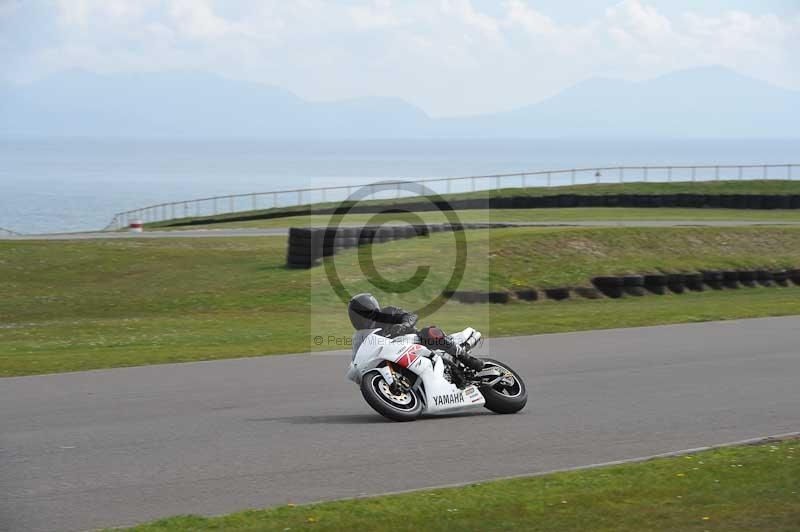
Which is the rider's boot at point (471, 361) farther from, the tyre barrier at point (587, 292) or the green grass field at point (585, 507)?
the tyre barrier at point (587, 292)

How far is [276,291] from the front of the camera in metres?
23.5

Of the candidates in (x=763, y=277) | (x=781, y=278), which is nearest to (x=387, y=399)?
(x=763, y=277)

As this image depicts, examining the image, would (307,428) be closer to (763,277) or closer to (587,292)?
(587,292)

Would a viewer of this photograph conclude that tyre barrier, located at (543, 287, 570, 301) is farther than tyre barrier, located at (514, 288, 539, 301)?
Yes

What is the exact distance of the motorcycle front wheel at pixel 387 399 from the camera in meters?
9.88

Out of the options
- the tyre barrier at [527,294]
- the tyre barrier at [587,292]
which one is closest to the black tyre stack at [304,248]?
the tyre barrier at [527,294]

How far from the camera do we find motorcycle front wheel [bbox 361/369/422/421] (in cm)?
988

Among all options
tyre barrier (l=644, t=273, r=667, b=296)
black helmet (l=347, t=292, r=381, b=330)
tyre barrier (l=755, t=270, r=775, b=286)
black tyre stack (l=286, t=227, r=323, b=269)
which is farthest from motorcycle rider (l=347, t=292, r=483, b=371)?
tyre barrier (l=755, t=270, r=775, b=286)

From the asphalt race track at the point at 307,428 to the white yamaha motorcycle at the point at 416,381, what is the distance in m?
0.17

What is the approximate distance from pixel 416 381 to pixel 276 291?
44.9ft

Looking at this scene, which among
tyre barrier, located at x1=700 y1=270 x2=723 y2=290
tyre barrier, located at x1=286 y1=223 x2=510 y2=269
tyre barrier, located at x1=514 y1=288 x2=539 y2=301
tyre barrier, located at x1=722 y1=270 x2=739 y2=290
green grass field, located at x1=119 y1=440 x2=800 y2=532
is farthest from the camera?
tyre barrier, located at x1=286 y1=223 x2=510 y2=269

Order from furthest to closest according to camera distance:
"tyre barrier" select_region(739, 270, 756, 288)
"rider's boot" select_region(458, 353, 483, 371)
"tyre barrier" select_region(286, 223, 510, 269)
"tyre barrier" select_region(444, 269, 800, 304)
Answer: "tyre barrier" select_region(286, 223, 510, 269) → "tyre barrier" select_region(739, 270, 756, 288) → "tyre barrier" select_region(444, 269, 800, 304) → "rider's boot" select_region(458, 353, 483, 371)

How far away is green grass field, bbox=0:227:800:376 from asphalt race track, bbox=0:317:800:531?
2.99m

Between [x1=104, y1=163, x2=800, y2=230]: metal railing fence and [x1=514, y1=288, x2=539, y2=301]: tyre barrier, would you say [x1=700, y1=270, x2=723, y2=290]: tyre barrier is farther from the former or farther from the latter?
[x1=104, y1=163, x2=800, y2=230]: metal railing fence
